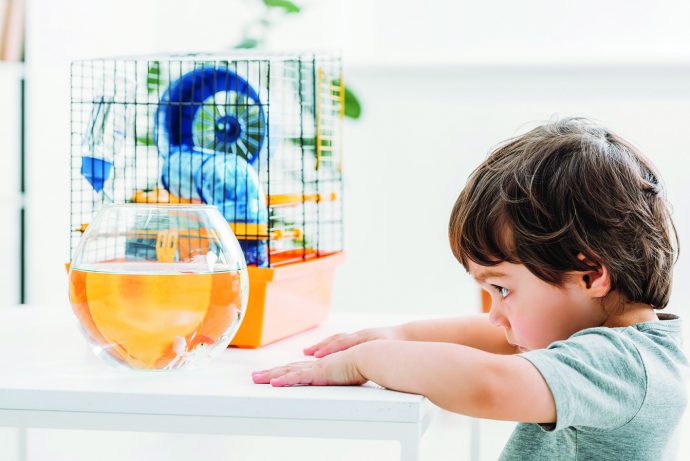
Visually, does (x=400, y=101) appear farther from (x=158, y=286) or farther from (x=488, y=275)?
(x=158, y=286)

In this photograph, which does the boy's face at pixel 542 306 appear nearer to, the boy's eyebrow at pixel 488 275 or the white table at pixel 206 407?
the boy's eyebrow at pixel 488 275

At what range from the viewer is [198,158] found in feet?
3.37

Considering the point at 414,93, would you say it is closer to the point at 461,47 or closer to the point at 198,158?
the point at 461,47

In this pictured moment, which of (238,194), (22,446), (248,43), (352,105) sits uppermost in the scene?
(248,43)

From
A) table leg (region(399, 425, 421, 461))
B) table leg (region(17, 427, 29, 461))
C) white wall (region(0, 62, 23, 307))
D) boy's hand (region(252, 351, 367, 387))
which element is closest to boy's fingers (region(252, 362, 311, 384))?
boy's hand (region(252, 351, 367, 387))

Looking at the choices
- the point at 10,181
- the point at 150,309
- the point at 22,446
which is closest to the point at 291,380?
the point at 150,309

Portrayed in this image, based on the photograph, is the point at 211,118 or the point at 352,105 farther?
the point at 352,105

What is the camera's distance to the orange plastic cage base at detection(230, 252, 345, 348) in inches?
38.9

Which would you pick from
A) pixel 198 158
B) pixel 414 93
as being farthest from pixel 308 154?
pixel 198 158

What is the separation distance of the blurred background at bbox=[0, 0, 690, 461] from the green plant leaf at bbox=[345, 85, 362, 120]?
22 mm

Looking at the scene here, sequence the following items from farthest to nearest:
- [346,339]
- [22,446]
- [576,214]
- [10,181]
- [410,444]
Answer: [10,181], [22,446], [346,339], [576,214], [410,444]

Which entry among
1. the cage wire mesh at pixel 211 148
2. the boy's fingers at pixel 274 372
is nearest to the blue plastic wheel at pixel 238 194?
the cage wire mesh at pixel 211 148

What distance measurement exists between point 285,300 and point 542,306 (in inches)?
12.1

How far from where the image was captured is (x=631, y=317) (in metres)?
0.91
